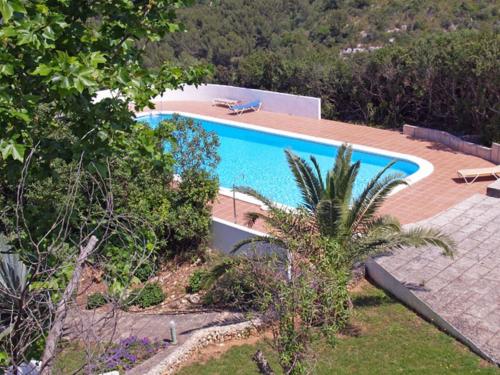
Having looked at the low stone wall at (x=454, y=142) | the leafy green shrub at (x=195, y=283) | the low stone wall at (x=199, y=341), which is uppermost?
the low stone wall at (x=454, y=142)

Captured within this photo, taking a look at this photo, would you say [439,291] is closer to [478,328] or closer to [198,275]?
[478,328]

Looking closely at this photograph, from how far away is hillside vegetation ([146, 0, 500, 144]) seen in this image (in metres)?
18.9

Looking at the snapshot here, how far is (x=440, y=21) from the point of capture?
36.0 metres

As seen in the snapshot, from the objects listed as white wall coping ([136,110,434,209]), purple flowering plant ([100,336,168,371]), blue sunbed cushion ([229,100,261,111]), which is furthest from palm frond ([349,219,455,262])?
blue sunbed cushion ([229,100,261,111])

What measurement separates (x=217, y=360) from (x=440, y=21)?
30.7 m

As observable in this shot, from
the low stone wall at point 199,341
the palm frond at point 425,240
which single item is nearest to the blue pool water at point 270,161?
the palm frond at point 425,240

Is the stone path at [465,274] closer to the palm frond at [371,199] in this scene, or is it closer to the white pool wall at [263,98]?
the palm frond at [371,199]

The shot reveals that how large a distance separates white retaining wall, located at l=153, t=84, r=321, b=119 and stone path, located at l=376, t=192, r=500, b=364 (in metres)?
9.86

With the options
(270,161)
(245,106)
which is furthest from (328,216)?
(245,106)

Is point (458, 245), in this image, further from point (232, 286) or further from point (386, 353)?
point (232, 286)

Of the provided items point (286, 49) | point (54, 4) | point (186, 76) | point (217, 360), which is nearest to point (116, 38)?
point (54, 4)

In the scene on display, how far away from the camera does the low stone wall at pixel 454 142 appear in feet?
57.5

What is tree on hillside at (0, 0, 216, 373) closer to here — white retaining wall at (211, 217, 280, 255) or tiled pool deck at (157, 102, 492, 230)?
white retaining wall at (211, 217, 280, 255)

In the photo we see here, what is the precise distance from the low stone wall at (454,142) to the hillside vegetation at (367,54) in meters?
0.55
